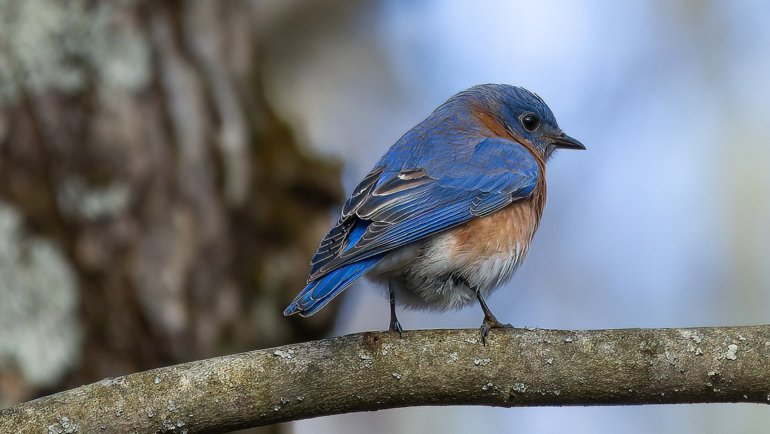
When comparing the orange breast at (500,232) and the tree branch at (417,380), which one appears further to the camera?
the orange breast at (500,232)

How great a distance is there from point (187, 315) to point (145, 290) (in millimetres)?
258

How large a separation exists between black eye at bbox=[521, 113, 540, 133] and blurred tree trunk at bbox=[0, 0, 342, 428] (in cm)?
124

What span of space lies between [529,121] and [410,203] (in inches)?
62.5

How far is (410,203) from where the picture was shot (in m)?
4.32

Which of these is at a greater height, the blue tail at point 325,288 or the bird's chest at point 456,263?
the bird's chest at point 456,263

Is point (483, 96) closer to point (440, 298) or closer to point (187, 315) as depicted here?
point (440, 298)

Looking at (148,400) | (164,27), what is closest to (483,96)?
(164,27)

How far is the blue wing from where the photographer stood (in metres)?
3.75

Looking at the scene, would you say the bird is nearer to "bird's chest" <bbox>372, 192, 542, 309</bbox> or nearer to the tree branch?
"bird's chest" <bbox>372, 192, 542, 309</bbox>

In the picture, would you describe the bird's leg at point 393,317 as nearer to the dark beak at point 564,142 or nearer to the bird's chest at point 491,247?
the bird's chest at point 491,247

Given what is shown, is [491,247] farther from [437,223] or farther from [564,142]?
[564,142]

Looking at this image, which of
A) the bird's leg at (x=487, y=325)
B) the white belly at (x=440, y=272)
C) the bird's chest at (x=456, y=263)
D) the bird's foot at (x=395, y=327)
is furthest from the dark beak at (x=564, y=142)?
the bird's foot at (x=395, y=327)

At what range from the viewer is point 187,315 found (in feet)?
15.4

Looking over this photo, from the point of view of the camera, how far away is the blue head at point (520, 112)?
5.61 m
